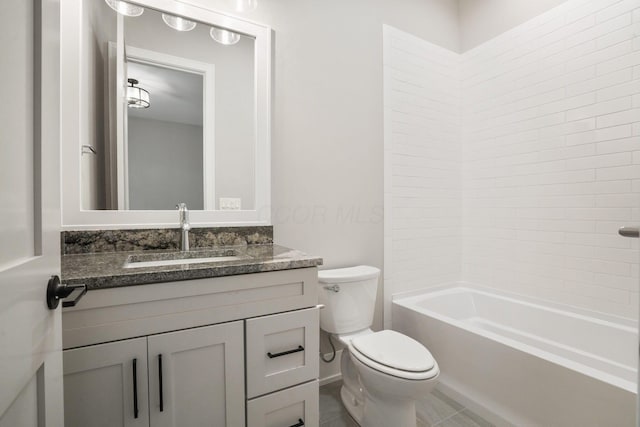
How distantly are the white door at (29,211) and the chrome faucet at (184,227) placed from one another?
81 centimetres

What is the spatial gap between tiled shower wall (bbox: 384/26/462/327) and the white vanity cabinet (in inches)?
44.3

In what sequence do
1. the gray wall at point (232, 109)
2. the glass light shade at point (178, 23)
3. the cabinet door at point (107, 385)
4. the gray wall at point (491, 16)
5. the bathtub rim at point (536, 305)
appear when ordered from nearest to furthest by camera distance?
1. the cabinet door at point (107, 385)
2. the bathtub rim at point (536, 305)
3. the glass light shade at point (178, 23)
4. the gray wall at point (232, 109)
5. the gray wall at point (491, 16)

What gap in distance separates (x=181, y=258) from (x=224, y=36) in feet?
4.01

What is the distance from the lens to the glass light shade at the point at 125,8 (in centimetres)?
142

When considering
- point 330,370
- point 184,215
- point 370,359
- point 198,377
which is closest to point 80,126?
point 184,215

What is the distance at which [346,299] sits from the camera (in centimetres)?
172

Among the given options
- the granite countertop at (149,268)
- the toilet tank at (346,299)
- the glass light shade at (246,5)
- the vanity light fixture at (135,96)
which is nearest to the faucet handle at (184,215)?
the granite countertop at (149,268)

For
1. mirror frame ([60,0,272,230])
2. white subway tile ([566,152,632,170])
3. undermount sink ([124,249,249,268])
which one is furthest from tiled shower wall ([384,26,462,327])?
undermount sink ([124,249,249,268])

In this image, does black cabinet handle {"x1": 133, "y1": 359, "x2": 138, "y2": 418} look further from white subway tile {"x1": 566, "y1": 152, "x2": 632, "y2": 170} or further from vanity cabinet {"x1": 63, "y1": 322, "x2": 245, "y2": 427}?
white subway tile {"x1": 566, "y1": 152, "x2": 632, "y2": 170}

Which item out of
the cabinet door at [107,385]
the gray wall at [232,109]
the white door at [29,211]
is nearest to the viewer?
the white door at [29,211]

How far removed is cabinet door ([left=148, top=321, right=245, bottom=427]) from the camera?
96 centimetres

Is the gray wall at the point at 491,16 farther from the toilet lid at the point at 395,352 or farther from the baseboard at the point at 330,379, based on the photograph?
the baseboard at the point at 330,379

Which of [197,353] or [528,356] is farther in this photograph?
[528,356]

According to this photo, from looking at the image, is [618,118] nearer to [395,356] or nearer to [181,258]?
[395,356]
